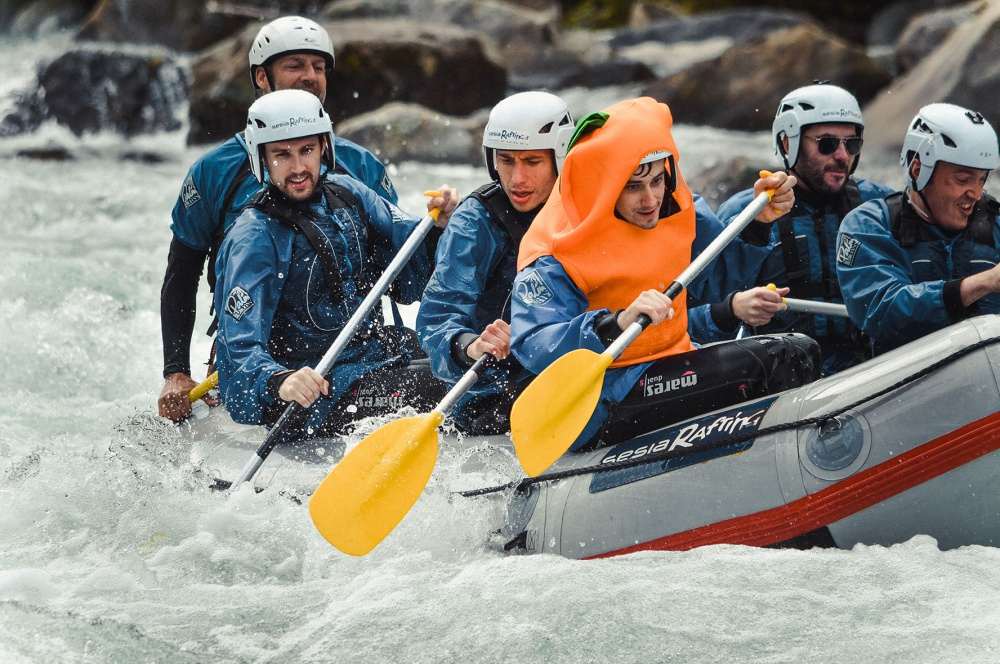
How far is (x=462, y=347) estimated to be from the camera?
16.1 feet

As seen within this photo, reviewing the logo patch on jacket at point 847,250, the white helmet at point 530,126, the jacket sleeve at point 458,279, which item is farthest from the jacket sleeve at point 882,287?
the jacket sleeve at point 458,279

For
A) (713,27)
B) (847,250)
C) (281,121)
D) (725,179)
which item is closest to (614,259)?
(847,250)

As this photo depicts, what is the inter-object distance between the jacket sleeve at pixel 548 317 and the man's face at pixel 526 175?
61 centimetres

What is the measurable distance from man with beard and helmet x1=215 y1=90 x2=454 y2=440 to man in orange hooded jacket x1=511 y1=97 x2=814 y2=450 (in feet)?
3.64

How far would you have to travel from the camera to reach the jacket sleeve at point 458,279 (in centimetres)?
508

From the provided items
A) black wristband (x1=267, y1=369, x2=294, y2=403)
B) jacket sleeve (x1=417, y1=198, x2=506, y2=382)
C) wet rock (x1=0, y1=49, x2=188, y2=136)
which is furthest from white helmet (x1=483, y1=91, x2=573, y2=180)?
wet rock (x1=0, y1=49, x2=188, y2=136)

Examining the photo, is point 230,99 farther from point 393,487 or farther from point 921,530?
point 921,530

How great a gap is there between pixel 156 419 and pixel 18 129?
11.2 m

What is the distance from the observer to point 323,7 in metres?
19.8

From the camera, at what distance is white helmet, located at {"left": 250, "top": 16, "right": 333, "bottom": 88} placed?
248 inches

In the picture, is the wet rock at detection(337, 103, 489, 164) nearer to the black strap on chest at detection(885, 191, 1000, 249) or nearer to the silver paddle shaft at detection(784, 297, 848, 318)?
the silver paddle shaft at detection(784, 297, 848, 318)

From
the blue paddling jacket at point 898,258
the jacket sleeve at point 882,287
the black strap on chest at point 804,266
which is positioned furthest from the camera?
the black strap on chest at point 804,266

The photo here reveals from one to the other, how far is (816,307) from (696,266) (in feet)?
3.24

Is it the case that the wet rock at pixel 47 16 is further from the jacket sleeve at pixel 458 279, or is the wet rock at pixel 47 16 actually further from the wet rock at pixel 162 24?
the jacket sleeve at pixel 458 279
